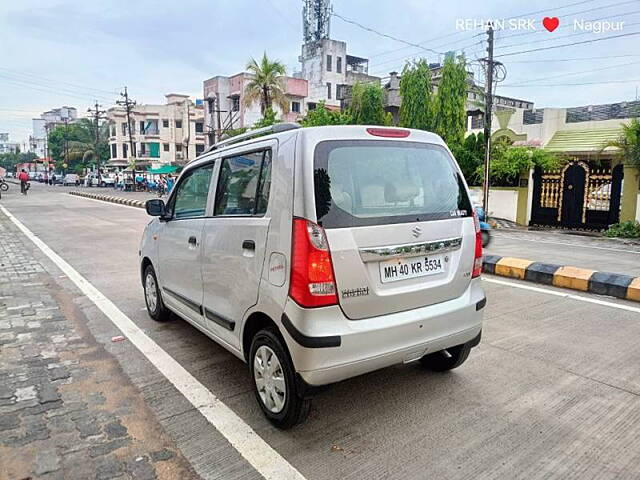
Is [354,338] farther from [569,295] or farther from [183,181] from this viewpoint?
[569,295]

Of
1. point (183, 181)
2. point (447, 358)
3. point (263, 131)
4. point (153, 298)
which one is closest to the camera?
point (263, 131)

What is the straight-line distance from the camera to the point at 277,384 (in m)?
3.00

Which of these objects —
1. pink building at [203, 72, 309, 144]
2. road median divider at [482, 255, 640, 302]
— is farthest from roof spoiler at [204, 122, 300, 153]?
pink building at [203, 72, 309, 144]

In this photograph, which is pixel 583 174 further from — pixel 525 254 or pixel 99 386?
pixel 99 386

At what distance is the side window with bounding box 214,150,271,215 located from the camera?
123 inches

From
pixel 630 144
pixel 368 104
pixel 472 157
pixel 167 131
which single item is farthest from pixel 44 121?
pixel 630 144

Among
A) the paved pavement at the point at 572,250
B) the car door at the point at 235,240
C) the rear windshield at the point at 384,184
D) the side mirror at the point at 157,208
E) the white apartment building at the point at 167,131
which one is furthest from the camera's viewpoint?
the white apartment building at the point at 167,131

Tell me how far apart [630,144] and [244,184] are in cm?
1421

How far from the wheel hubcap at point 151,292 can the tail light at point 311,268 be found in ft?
9.41

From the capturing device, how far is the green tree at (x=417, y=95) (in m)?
23.2

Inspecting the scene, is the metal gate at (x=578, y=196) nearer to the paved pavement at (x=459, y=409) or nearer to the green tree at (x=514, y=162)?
the green tree at (x=514, y=162)

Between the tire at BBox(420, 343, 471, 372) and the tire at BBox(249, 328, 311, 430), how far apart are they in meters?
1.23

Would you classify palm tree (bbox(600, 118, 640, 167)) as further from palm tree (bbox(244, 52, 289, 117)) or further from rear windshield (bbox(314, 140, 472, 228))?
palm tree (bbox(244, 52, 289, 117))

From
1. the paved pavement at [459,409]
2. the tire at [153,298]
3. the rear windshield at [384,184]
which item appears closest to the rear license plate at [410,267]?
the rear windshield at [384,184]
